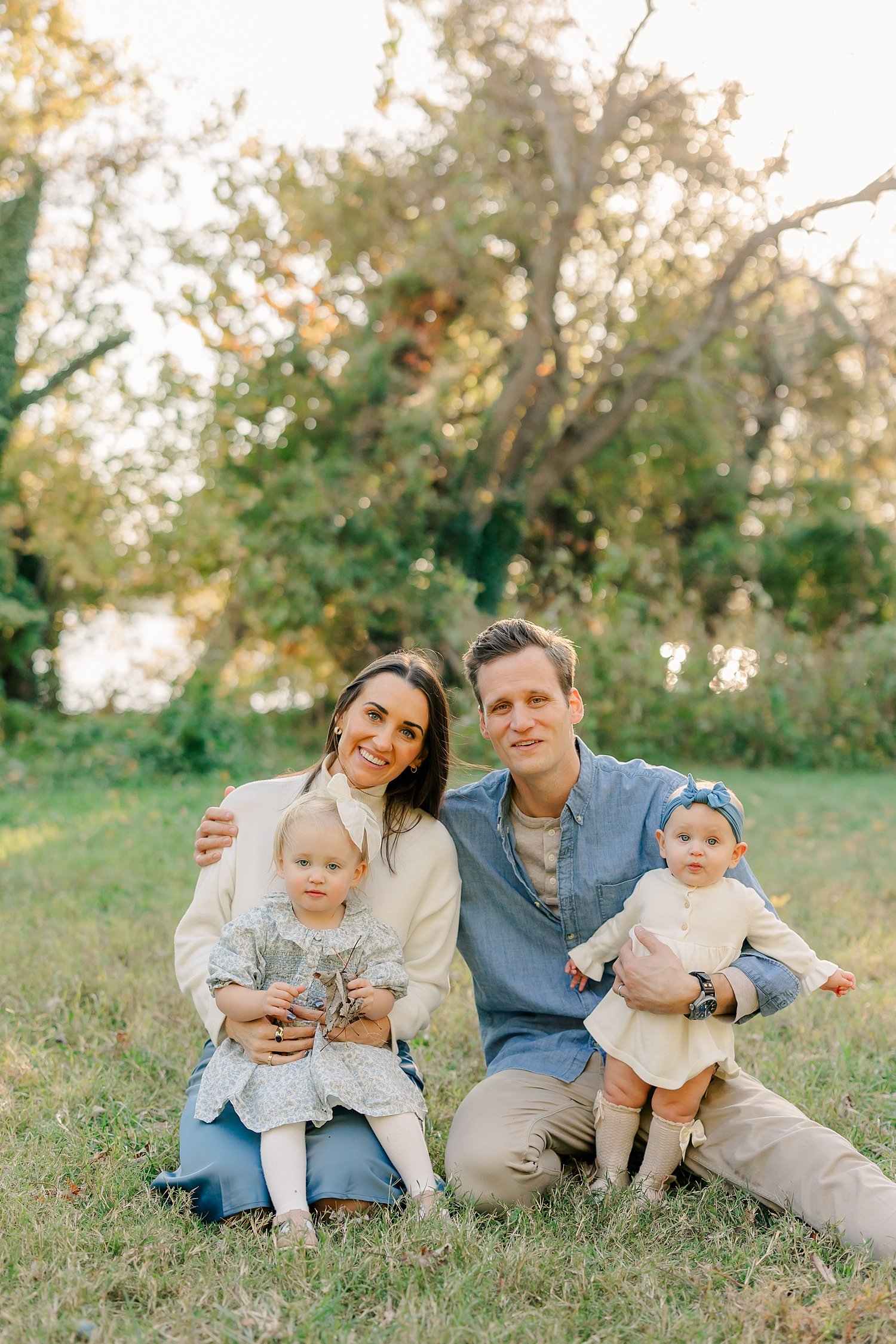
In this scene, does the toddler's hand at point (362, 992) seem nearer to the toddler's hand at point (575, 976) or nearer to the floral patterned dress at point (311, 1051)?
the floral patterned dress at point (311, 1051)

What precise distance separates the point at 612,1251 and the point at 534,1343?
436 millimetres

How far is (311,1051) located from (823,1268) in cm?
134

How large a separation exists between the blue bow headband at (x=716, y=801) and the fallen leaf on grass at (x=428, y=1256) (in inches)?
48.5

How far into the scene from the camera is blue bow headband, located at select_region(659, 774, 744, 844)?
3.03m

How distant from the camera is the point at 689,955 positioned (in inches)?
120

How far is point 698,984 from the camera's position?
2.95m

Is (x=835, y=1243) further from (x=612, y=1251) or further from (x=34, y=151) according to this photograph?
(x=34, y=151)

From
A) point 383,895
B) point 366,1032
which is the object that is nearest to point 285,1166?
point 366,1032

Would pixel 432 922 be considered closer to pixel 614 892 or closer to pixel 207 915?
pixel 614 892

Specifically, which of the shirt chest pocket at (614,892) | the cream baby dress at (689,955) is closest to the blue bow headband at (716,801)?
the cream baby dress at (689,955)

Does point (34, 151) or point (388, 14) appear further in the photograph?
point (34, 151)

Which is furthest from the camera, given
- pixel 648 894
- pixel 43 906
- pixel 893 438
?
pixel 893 438

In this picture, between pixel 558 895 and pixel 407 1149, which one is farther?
pixel 558 895

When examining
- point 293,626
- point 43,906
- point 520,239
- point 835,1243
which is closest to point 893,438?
point 520,239
